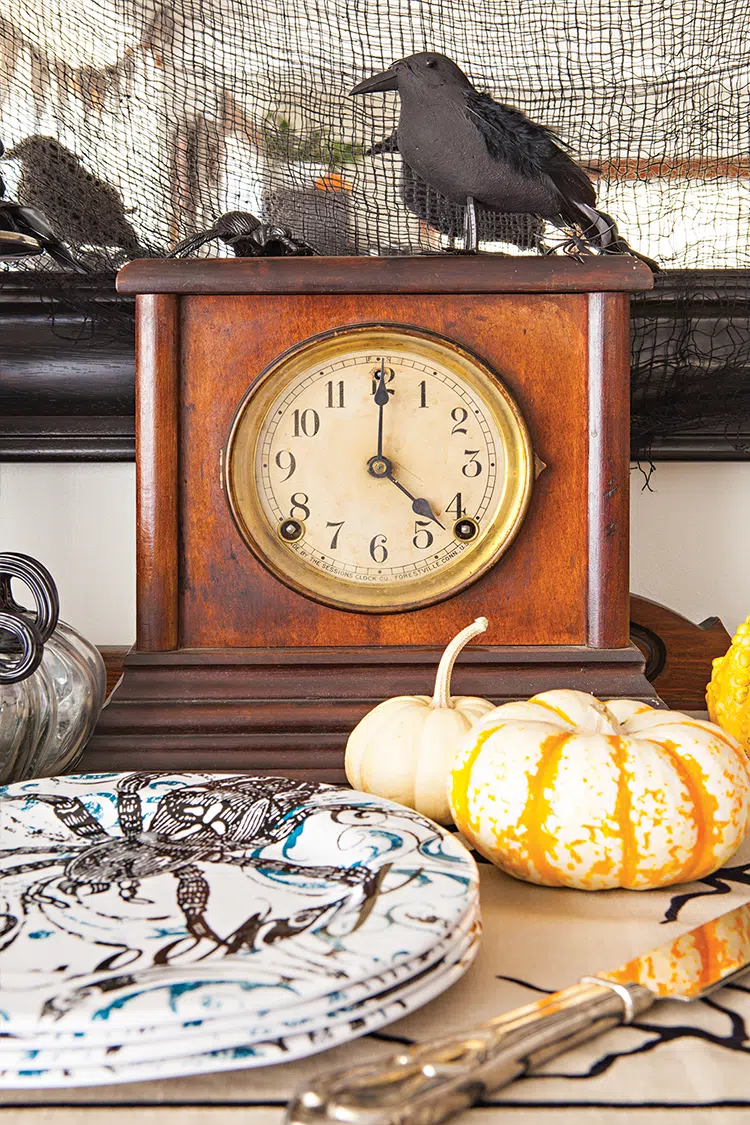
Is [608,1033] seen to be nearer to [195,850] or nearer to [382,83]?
[195,850]

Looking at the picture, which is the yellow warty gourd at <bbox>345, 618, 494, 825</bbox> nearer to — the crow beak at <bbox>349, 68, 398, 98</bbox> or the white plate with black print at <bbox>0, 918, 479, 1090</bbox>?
the white plate with black print at <bbox>0, 918, 479, 1090</bbox>

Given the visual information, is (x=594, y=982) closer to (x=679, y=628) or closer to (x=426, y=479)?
(x=426, y=479)

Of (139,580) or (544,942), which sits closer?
(544,942)

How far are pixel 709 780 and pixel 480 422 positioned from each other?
0.34 metres

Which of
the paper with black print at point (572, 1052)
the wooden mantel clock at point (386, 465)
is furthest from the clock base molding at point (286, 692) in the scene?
the paper with black print at point (572, 1052)

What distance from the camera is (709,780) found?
518 mm

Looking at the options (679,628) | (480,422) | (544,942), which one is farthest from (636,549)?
(544,942)

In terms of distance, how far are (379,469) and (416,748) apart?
0.77ft

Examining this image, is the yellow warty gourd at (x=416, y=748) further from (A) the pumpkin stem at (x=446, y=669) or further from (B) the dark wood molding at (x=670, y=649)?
(B) the dark wood molding at (x=670, y=649)

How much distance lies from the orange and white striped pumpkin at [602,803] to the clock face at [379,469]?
0.79 ft

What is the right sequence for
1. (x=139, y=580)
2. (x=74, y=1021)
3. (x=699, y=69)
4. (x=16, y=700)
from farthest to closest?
1. (x=699, y=69)
2. (x=139, y=580)
3. (x=16, y=700)
4. (x=74, y=1021)

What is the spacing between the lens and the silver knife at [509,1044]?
29 cm

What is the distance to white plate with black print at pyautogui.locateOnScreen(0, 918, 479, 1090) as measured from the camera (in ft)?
1.03

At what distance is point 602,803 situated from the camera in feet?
1.65
